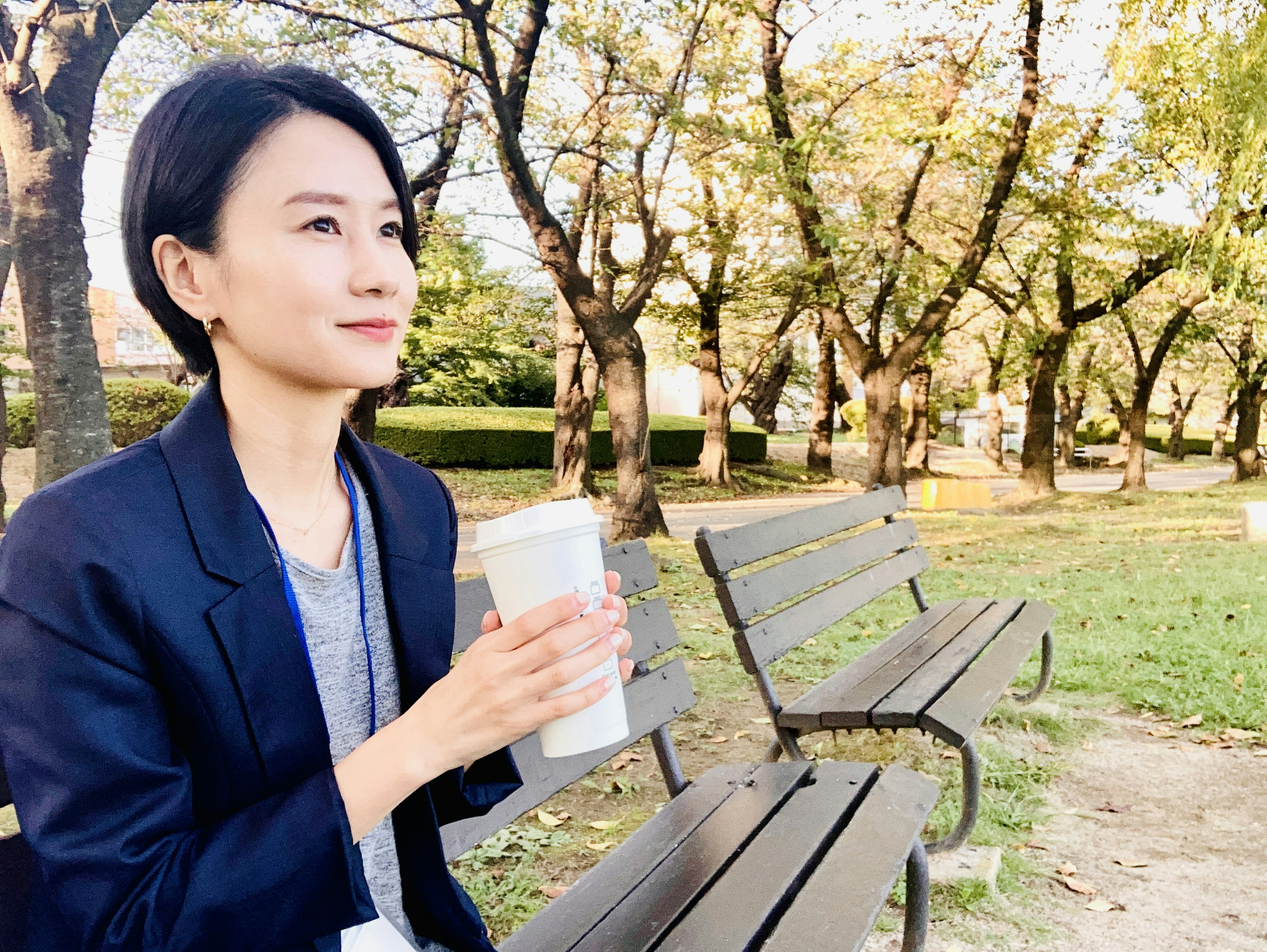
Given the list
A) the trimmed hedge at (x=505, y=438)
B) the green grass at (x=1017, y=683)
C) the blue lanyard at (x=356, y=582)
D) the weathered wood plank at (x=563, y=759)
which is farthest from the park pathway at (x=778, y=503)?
the blue lanyard at (x=356, y=582)

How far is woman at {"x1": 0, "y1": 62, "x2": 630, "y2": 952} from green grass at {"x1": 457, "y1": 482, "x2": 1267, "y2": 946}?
1.91 m

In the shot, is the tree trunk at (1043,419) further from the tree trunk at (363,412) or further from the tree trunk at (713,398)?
the tree trunk at (363,412)

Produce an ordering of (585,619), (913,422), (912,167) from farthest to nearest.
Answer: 1. (913,422)
2. (912,167)
3. (585,619)

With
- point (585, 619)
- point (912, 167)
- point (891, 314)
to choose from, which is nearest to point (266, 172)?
point (585, 619)

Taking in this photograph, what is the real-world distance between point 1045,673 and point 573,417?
476 inches

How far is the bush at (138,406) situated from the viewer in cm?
1756

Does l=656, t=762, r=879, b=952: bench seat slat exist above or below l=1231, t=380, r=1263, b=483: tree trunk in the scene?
below

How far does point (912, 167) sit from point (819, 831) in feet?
55.9

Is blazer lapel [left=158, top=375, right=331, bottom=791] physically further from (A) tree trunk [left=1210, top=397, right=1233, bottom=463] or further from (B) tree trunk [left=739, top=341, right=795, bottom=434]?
(A) tree trunk [left=1210, top=397, right=1233, bottom=463]

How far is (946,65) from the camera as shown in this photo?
14117 millimetres

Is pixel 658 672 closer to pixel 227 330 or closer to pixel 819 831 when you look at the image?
pixel 819 831

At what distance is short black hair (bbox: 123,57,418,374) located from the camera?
1.19 m

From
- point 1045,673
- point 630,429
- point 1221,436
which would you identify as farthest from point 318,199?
point 1221,436

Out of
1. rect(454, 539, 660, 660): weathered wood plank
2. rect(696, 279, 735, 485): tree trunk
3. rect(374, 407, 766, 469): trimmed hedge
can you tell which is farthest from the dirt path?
rect(696, 279, 735, 485): tree trunk
